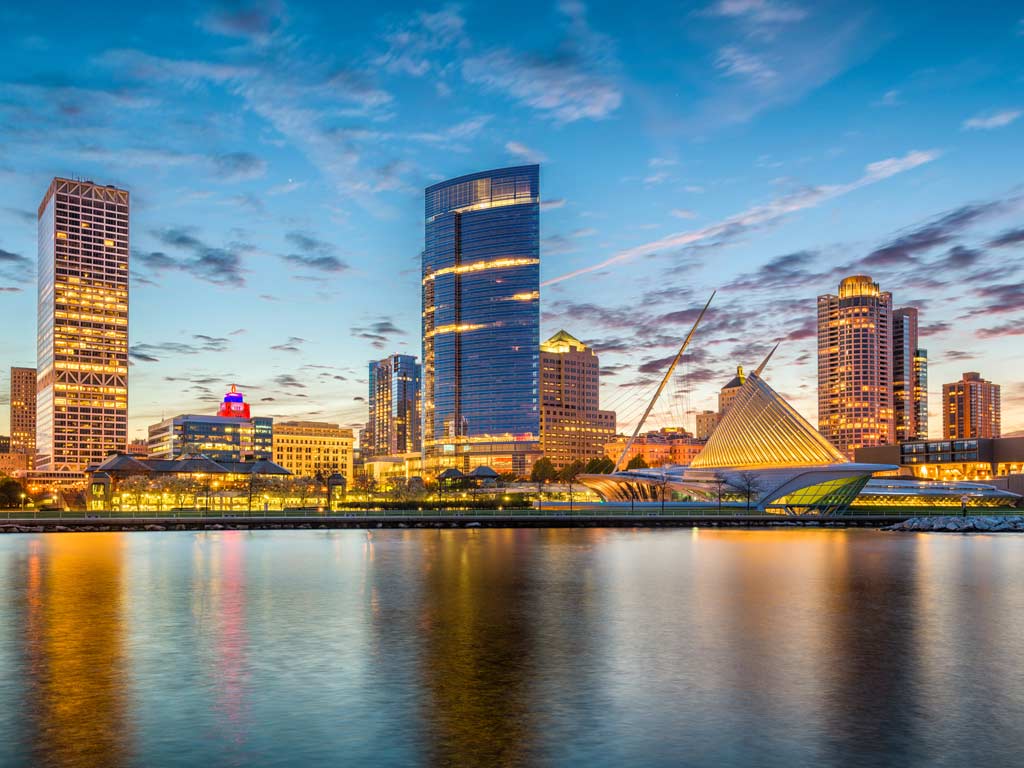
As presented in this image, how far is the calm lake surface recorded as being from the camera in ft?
58.9

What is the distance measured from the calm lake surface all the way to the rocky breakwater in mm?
59227

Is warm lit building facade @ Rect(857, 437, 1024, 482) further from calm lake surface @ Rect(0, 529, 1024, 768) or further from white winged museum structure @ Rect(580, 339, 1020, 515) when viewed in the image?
calm lake surface @ Rect(0, 529, 1024, 768)

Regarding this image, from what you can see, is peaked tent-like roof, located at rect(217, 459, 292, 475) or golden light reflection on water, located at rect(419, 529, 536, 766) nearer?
golden light reflection on water, located at rect(419, 529, 536, 766)

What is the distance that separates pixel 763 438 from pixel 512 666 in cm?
11605

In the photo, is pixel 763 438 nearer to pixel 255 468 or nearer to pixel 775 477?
pixel 775 477

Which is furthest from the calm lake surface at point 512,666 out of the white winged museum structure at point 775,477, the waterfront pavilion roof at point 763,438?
the waterfront pavilion roof at point 763,438

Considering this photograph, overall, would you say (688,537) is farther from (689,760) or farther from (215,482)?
(215,482)

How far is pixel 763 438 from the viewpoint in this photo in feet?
445

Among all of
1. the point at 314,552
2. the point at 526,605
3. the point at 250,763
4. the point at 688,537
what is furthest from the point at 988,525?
the point at 250,763

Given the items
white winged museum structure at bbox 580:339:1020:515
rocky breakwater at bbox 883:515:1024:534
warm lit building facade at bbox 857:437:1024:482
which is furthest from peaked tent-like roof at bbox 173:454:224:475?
warm lit building facade at bbox 857:437:1024:482

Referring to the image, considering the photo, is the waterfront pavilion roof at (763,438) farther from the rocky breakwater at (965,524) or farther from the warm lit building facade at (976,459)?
the warm lit building facade at (976,459)

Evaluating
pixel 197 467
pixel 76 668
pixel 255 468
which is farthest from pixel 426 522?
pixel 76 668

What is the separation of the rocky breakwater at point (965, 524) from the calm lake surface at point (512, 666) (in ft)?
194

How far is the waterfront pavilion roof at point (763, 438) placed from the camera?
423ft
